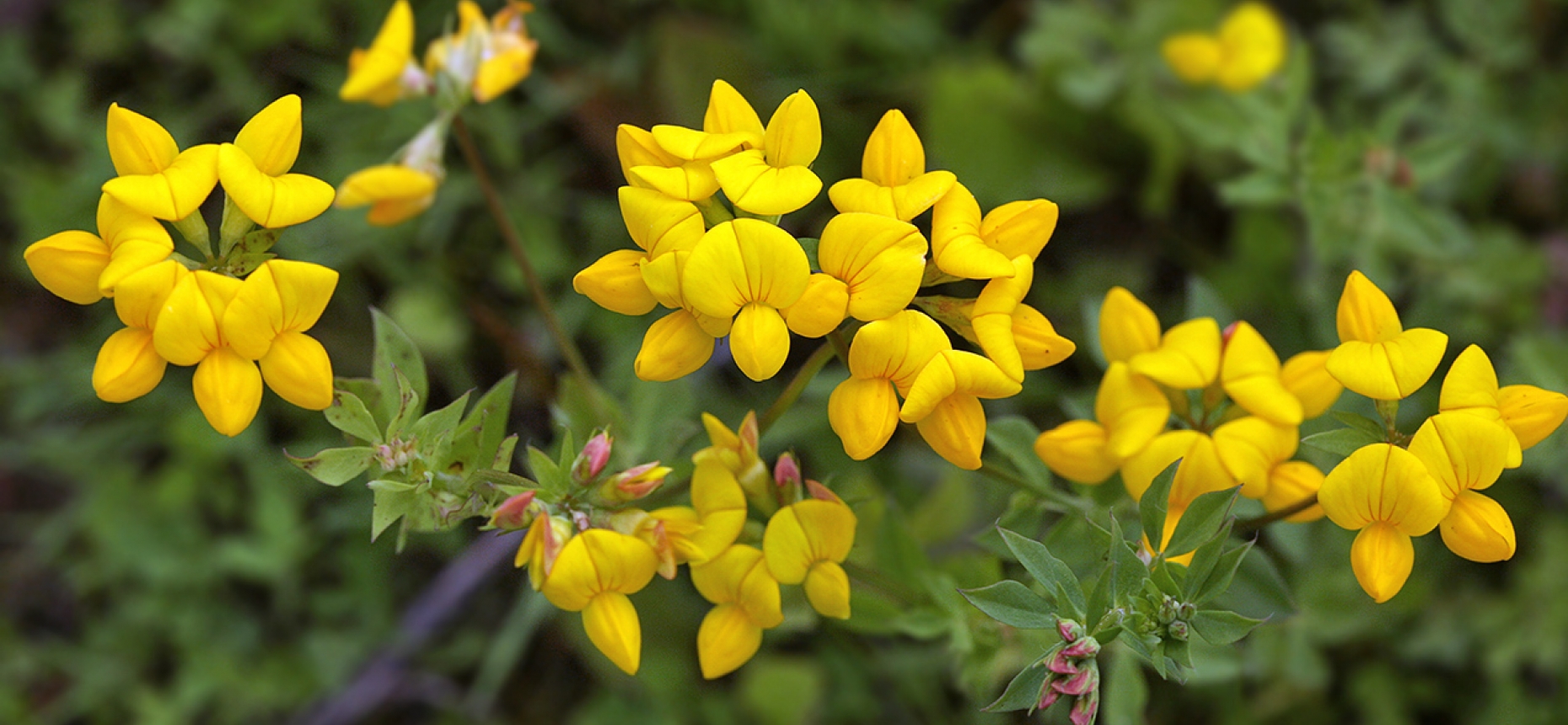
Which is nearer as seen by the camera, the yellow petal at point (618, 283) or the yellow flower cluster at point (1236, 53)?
the yellow petal at point (618, 283)

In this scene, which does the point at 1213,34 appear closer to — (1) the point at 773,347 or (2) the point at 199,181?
(1) the point at 773,347

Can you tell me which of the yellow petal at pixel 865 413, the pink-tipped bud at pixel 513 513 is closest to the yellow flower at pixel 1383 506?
the yellow petal at pixel 865 413

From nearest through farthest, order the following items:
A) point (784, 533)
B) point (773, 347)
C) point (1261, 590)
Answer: point (773, 347) < point (784, 533) < point (1261, 590)

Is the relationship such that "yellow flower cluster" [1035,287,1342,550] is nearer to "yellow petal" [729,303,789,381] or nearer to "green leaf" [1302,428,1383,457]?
"green leaf" [1302,428,1383,457]

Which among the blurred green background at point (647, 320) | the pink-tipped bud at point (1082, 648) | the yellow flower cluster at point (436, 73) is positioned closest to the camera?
Result: the pink-tipped bud at point (1082, 648)

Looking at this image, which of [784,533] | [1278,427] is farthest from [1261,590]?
[784,533]

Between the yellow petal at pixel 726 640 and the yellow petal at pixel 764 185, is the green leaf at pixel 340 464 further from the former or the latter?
the yellow petal at pixel 764 185

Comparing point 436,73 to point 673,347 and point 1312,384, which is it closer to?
point 673,347
